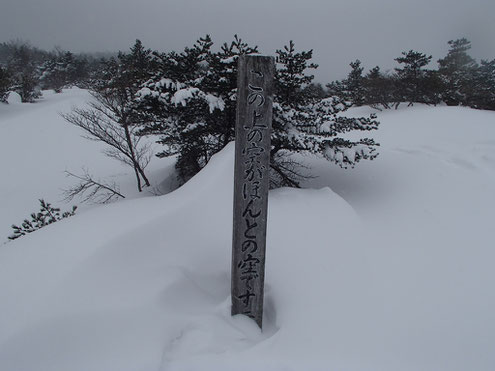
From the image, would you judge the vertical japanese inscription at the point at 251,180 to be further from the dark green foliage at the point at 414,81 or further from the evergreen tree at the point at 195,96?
the dark green foliage at the point at 414,81

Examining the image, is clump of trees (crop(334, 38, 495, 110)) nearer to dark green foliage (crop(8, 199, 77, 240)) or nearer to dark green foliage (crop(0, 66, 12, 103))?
dark green foliage (crop(8, 199, 77, 240))

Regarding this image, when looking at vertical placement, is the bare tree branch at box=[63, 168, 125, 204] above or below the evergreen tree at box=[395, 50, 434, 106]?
below

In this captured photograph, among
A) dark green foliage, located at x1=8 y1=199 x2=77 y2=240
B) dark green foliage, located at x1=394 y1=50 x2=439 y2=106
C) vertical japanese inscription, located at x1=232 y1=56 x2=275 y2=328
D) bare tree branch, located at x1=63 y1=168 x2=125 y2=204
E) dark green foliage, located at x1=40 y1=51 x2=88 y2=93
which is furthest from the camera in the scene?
dark green foliage, located at x1=40 y1=51 x2=88 y2=93

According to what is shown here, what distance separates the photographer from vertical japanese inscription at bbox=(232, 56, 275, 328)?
7.94ft

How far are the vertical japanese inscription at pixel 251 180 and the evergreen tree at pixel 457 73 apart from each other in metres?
21.0

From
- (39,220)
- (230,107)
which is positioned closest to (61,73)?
(230,107)

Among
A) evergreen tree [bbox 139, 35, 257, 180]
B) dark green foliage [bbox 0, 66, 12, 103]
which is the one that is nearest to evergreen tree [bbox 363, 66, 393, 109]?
evergreen tree [bbox 139, 35, 257, 180]

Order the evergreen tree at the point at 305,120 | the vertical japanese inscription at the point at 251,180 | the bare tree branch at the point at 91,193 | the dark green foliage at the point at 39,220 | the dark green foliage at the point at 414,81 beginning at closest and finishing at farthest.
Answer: the vertical japanese inscription at the point at 251,180, the dark green foliage at the point at 39,220, the evergreen tree at the point at 305,120, the bare tree branch at the point at 91,193, the dark green foliage at the point at 414,81

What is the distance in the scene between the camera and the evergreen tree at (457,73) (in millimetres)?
19438

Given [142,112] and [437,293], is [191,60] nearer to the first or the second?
[142,112]

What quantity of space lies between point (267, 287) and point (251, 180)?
1545 millimetres

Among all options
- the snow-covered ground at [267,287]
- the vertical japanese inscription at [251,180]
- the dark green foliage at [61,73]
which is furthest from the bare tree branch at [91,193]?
the dark green foliage at [61,73]

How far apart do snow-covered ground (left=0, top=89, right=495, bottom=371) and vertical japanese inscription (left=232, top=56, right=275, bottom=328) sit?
0.37m

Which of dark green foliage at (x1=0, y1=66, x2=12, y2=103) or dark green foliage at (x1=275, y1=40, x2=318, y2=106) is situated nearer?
dark green foliage at (x1=275, y1=40, x2=318, y2=106)
